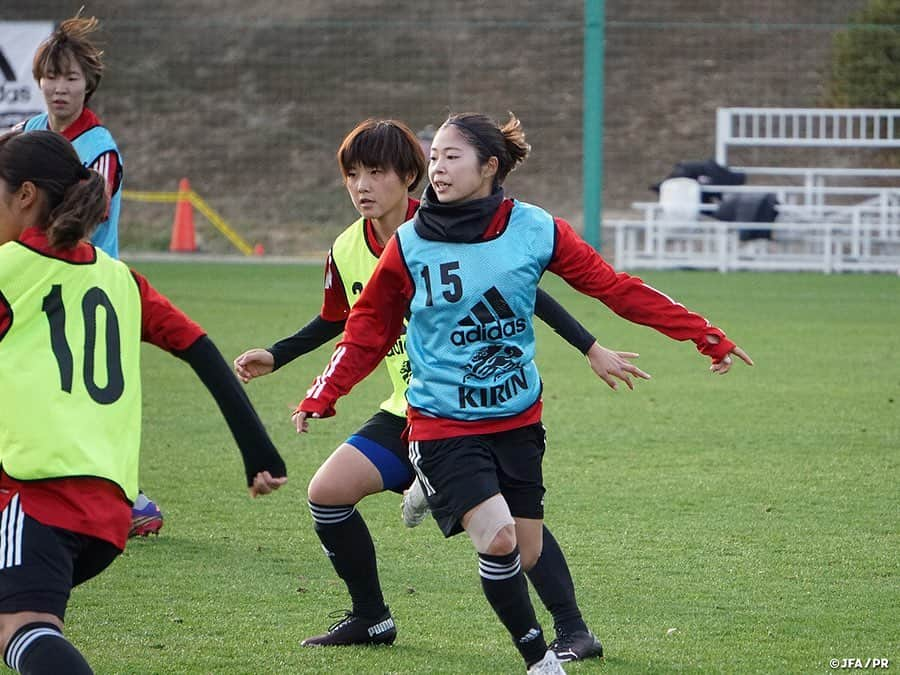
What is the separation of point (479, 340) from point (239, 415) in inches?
30.9

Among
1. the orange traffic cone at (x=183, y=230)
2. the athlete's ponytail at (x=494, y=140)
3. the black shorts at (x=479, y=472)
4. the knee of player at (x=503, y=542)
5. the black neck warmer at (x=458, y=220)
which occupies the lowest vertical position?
the orange traffic cone at (x=183, y=230)

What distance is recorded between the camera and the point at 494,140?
159 inches

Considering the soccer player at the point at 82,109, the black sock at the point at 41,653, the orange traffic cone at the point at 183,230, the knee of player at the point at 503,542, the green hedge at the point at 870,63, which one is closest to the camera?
the black sock at the point at 41,653

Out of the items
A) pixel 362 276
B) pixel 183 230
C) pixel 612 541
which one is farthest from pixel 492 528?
pixel 183 230

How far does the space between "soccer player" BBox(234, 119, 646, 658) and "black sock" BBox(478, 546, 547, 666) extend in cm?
42

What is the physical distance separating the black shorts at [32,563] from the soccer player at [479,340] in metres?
0.94

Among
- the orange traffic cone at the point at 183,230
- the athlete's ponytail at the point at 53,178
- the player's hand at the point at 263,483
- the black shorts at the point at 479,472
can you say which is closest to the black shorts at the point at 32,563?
the player's hand at the point at 263,483

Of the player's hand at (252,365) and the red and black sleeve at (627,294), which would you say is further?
the player's hand at (252,365)

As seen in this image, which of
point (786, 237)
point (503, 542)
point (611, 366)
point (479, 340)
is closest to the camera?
point (503, 542)

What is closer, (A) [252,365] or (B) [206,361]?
(B) [206,361]

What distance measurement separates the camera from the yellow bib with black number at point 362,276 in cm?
447

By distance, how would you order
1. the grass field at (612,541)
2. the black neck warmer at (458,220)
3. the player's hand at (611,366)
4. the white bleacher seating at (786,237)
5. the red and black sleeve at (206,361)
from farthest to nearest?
1. the white bleacher seating at (786,237)
2. the grass field at (612,541)
3. the player's hand at (611,366)
4. the black neck warmer at (458,220)
5. the red and black sleeve at (206,361)

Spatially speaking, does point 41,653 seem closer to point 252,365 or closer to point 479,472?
point 479,472

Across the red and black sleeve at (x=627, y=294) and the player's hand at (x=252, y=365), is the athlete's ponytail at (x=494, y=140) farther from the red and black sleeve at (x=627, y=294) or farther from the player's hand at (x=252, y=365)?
the player's hand at (x=252, y=365)
